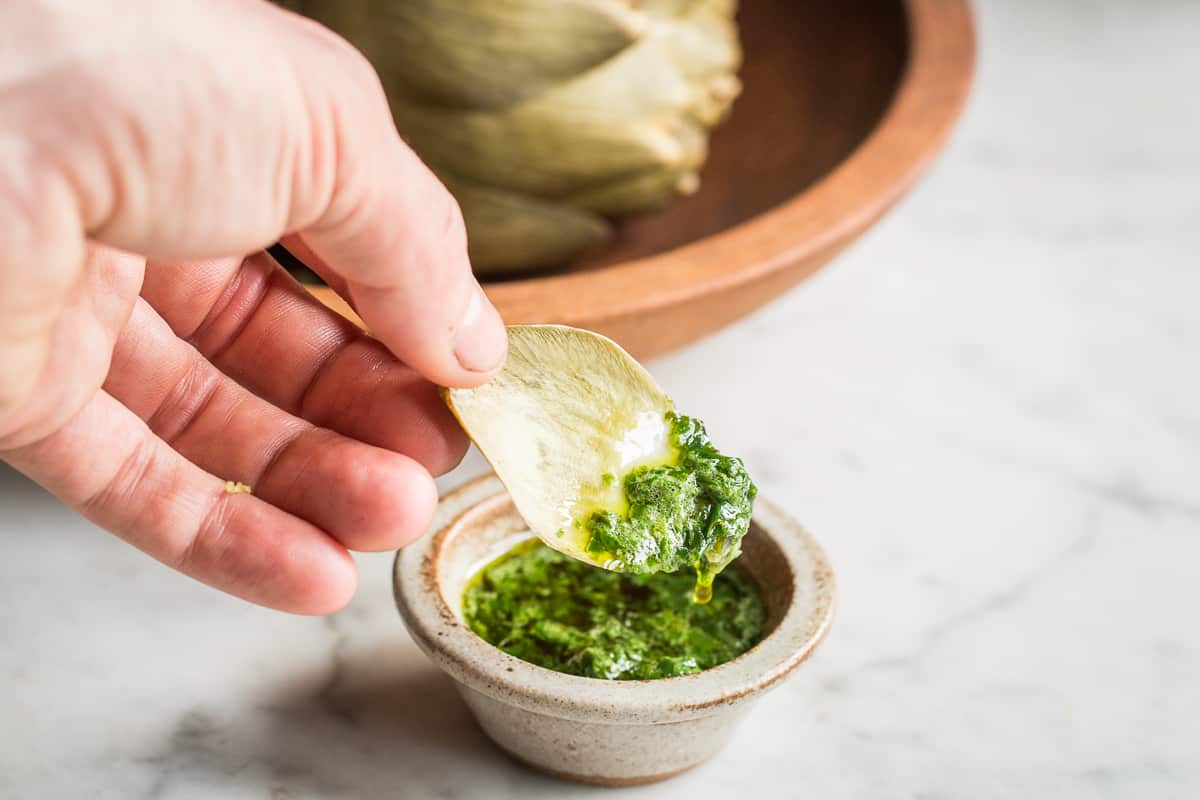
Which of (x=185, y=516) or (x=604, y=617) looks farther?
(x=604, y=617)

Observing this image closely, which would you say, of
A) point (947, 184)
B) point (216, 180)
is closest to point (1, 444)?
point (216, 180)

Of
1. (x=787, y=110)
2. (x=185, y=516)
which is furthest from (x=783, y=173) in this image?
(x=185, y=516)

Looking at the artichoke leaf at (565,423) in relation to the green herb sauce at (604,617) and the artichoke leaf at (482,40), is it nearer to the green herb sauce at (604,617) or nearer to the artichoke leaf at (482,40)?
the green herb sauce at (604,617)

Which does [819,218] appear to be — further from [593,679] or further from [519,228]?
[593,679]

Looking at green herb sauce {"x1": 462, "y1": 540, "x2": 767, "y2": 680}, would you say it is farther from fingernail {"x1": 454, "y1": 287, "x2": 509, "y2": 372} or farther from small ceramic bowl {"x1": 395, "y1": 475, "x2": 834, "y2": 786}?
fingernail {"x1": 454, "y1": 287, "x2": 509, "y2": 372}

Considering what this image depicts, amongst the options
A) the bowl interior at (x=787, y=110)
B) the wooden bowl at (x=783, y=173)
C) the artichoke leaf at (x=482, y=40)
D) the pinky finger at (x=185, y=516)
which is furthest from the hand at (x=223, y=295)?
the bowl interior at (x=787, y=110)
